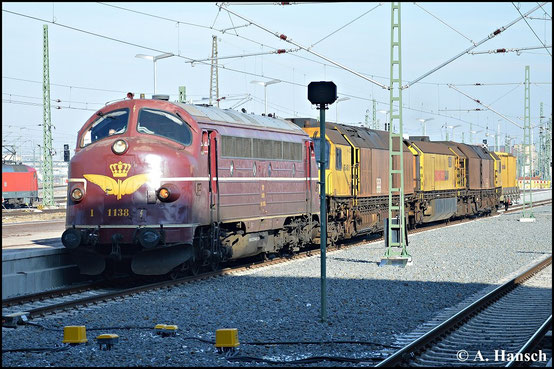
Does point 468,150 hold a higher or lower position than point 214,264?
higher

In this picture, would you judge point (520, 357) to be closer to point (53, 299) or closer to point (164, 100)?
point (53, 299)

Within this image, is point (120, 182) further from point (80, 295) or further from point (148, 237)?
point (80, 295)

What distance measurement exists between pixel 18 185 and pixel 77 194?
44.3 metres

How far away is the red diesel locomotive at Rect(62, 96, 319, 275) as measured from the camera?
15.9 meters

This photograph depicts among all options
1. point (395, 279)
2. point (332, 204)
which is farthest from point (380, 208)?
point (395, 279)

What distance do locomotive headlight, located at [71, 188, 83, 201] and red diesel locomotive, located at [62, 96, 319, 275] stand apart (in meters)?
0.02

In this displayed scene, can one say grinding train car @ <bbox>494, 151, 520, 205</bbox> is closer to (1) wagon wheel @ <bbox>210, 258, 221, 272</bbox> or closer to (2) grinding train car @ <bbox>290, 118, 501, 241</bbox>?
(2) grinding train car @ <bbox>290, 118, 501, 241</bbox>

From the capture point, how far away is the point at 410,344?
32.5ft

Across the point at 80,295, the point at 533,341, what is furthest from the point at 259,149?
the point at 533,341

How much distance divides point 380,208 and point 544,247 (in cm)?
701

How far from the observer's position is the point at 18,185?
58.1 metres

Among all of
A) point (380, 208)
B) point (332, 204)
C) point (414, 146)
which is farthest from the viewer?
point (414, 146)

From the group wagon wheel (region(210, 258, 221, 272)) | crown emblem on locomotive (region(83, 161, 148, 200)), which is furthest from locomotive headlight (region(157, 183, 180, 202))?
wagon wheel (region(210, 258, 221, 272))

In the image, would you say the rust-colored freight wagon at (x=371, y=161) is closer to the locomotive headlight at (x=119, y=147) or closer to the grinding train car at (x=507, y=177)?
the locomotive headlight at (x=119, y=147)
